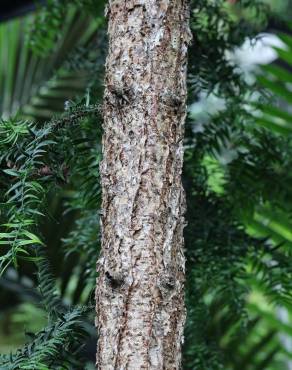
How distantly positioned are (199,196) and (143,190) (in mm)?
495

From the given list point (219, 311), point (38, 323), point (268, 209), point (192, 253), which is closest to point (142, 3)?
point (192, 253)

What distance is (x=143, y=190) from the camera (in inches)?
29.1

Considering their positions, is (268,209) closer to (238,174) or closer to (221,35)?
(238,174)

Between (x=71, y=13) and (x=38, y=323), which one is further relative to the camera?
(x=71, y=13)

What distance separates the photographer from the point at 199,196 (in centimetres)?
123

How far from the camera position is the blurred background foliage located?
2.66 ft

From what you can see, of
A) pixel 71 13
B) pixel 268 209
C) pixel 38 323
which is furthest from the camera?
pixel 71 13

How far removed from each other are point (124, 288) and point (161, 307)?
0.04 m

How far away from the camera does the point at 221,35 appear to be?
4.16 ft

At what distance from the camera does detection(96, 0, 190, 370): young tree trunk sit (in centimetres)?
71

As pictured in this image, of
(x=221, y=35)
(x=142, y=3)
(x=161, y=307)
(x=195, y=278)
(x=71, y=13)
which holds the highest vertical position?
(x=71, y=13)

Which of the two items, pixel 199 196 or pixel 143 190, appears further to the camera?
pixel 199 196

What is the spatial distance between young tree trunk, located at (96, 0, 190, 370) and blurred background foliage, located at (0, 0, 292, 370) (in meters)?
0.07

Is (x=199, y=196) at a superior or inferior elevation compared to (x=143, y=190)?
superior
